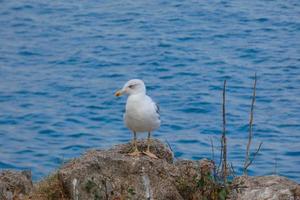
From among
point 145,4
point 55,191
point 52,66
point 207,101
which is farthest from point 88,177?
point 145,4

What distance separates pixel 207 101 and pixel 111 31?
3858mm

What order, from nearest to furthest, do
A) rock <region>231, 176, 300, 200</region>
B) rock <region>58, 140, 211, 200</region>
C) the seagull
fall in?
rock <region>231, 176, 300, 200</region>, rock <region>58, 140, 211, 200</region>, the seagull

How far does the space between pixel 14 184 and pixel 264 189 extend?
2.03 m

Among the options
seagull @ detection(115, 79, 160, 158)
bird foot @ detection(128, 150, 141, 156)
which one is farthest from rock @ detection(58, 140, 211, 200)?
seagull @ detection(115, 79, 160, 158)

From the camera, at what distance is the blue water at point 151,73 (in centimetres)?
1257

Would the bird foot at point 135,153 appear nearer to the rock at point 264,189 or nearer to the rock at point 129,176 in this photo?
the rock at point 129,176

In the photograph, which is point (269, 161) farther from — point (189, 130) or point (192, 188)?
point (192, 188)

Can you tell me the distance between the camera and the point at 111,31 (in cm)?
1697

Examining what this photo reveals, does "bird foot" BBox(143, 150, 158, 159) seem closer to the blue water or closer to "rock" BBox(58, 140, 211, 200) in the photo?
"rock" BBox(58, 140, 211, 200)

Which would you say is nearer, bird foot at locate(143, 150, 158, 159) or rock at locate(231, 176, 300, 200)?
rock at locate(231, 176, 300, 200)

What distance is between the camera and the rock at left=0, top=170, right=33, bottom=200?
6.28 meters

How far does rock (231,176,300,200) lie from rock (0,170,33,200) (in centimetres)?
168

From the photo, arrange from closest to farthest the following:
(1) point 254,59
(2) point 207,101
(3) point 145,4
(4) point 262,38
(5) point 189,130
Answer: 1. (5) point 189,130
2. (2) point 207,101
3. (1) point 254,59
4. (4) point 262,38
5. (3) point 145,4

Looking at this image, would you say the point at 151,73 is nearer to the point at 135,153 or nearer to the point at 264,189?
the point at 135,153
